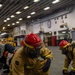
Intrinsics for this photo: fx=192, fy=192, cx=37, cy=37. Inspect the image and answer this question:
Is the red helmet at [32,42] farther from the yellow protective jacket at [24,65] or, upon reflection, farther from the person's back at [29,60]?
the yellow protective jacket at [24,65]

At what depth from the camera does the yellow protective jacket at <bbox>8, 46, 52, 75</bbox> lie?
101 inches

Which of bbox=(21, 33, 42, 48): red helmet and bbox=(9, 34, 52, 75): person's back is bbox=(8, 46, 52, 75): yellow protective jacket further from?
bbox=(21, 33, 42, 48): red helmet

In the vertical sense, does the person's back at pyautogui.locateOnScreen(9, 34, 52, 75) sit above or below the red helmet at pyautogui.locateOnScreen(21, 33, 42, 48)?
below

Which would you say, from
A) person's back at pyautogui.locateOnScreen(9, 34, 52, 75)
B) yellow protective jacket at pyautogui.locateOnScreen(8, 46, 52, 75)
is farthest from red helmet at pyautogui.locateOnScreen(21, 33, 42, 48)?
yellow protective jacket at pyautogui.locateOnScreen(8, 46, 52, 75)

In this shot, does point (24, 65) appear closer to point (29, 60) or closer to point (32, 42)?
point (29, 60)

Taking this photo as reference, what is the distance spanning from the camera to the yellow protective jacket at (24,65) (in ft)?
8.43

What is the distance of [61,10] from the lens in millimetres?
23094

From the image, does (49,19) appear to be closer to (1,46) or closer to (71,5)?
(71,5)

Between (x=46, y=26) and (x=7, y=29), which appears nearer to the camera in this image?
(x=46, y=26)

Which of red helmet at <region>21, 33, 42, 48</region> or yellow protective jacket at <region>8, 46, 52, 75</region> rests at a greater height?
red helmet at <region>21, 33, 42, 48</region>

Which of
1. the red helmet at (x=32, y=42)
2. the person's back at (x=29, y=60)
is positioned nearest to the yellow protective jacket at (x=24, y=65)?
the person's back at (x=29, y=60)

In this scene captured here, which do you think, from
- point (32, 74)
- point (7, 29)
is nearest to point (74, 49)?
point (32, 74)

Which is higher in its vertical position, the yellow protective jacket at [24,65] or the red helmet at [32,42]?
the red helmet at [32,42]

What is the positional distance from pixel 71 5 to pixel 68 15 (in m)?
1.35
